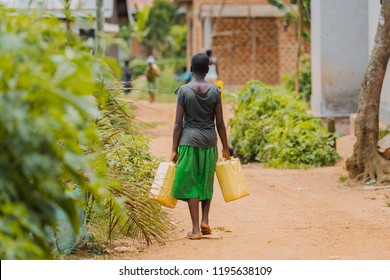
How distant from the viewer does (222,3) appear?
31.2m

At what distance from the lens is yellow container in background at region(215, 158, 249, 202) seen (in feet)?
27.5

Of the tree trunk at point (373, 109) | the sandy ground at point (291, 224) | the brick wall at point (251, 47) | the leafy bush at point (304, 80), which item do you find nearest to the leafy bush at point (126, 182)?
the sandy ground at point (291, 224)

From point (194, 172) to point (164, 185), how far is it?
311 millimetres

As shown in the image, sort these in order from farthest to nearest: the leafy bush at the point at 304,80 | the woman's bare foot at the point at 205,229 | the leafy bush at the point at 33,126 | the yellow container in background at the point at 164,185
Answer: the leafy bush at the point at 304,80
the woman's bare foot at the point at 205,229
the yellow container in background at the point at 164,185
the leafy bush at the point at 33,126

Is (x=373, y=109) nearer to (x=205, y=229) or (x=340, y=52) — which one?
(x=205, y=229)

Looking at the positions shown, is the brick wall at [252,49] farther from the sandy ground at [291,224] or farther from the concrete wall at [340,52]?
the sandy ground at [291,224]

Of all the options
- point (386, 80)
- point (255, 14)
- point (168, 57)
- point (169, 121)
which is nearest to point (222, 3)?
point (255, 14)

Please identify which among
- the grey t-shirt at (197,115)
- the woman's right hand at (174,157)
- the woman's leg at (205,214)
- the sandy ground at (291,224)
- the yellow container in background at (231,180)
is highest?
the grey t-shirt at (197,115)

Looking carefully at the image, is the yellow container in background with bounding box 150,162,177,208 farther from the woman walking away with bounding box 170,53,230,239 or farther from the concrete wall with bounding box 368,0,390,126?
the concrete wall with bounding box 368,0,390,126

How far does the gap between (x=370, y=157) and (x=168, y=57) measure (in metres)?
33.4

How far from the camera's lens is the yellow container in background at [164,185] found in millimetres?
8125

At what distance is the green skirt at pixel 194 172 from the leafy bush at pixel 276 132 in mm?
6481

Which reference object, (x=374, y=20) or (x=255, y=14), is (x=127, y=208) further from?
(x=255, y=14)

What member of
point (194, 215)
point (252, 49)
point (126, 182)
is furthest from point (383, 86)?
point (252, 49)
